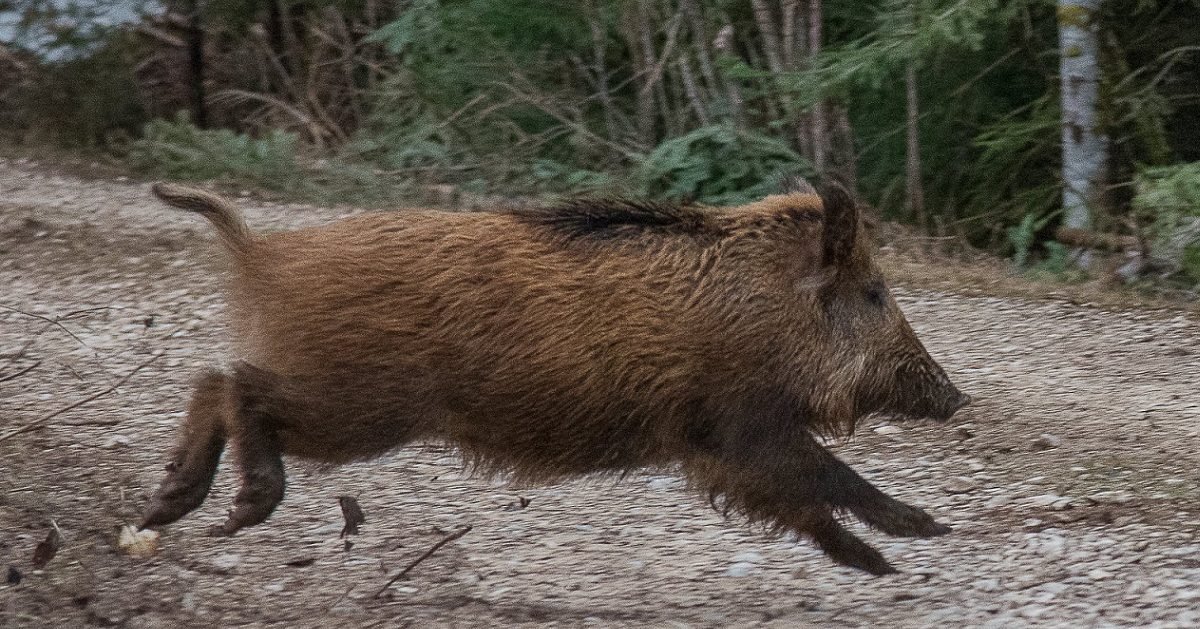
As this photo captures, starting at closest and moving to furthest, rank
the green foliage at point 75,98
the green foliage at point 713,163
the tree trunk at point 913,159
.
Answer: the tree trunk at point 913,159
the green foliage at point 713,163
the green foliage at point 75,98

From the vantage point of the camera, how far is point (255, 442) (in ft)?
14.8

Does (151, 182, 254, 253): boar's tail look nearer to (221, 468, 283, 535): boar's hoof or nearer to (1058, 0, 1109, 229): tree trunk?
(221, 468, 283, 535): boar's hoof

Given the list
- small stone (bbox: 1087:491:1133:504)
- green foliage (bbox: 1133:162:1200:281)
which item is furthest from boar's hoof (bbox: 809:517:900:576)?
green foliage (bbox: 1133:162:1200:281)

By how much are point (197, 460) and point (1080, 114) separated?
240 inches

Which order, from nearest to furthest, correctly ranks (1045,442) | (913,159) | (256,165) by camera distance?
1. (1045,442)
2. (913,159)
3. (256,165)

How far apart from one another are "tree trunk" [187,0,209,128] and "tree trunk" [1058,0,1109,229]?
274 inches

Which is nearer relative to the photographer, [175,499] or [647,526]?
[175,499]

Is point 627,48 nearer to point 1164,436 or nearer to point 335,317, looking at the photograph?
point 1164,436

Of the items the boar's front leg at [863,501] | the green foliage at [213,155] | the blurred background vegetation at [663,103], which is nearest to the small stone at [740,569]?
the boar's front leg at [863,501]

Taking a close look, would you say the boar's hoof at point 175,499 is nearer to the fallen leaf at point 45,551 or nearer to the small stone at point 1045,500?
the fallen leaf at point 45,551

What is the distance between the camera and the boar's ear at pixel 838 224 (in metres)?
4.75

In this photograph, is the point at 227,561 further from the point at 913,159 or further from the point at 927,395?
the point at 913,159

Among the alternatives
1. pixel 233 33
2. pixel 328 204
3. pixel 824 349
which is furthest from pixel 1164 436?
pixel 233 33

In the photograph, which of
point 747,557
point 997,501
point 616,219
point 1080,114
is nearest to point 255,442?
point 616,219
